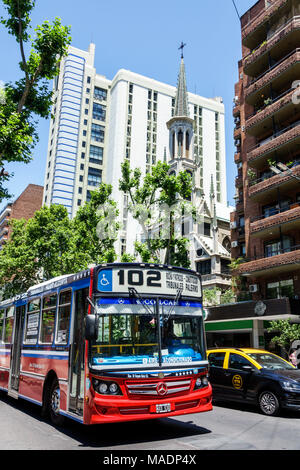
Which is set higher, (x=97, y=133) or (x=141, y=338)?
(x=97, y=133)

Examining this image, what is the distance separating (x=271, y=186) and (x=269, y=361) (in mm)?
16277

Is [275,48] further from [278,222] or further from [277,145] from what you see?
[278,222]

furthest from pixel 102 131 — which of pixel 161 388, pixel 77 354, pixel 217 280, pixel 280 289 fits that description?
pixel 161 388

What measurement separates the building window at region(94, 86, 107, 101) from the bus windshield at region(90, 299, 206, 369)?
85086 mm

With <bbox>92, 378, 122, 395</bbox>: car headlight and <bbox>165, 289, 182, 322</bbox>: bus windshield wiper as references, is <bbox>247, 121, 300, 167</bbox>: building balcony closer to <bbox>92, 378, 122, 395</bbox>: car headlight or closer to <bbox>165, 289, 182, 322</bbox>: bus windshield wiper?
<bbox>165, 289, 182, 322</bbox>: bus windshield wiper

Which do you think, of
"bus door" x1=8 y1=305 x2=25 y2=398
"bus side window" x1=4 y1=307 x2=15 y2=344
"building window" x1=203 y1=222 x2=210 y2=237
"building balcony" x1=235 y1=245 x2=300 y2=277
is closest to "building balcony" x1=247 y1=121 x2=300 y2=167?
"building balcony" x1=235 y1=245 x2=300 y2=277

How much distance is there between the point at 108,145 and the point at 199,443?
3195 inches

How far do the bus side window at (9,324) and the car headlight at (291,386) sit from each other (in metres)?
8.08

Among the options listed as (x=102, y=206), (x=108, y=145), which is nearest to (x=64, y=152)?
(x=108, y=145)

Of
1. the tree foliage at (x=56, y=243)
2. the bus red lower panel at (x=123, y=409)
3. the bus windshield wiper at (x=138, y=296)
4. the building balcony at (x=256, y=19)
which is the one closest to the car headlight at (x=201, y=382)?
the bus red lower panel at (x=123, y=409)

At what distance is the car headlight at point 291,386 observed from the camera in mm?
9780

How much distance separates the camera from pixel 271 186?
25.6 m

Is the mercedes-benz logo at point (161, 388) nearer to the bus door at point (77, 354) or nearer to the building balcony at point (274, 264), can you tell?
the bus door at point (77, 354)
